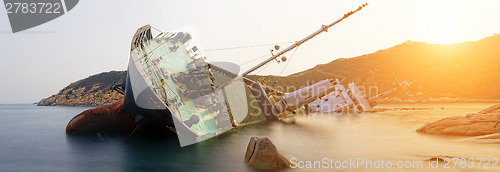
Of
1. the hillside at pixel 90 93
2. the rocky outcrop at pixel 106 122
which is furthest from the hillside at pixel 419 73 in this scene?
the rocky outcrop at pixel 106 122

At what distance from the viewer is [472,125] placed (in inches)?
603

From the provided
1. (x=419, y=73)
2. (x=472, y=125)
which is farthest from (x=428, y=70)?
(x=472, y=125)

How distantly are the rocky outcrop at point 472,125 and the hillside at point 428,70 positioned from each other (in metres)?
53.6

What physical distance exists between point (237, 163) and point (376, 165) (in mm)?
5845

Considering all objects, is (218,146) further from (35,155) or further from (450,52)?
(450,52)

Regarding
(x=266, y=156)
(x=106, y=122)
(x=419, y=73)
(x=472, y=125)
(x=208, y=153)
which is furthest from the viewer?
(x=419, y=73)

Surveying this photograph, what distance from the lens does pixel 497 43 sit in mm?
101688

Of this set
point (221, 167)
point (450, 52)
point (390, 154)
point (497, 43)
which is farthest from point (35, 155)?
point (497, 43)

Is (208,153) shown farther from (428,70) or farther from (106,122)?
(428,70)

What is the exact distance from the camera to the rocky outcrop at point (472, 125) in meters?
14.4

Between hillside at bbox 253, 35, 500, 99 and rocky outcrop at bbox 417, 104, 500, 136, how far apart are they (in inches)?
2109

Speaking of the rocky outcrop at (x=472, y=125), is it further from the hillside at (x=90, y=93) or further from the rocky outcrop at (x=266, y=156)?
the hillside at (x=90, y=93)

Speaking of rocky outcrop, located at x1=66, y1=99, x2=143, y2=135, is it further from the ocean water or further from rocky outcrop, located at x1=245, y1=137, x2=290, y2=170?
rocky outcrop, located at x1=245, y1=137, x2=290, y2=170

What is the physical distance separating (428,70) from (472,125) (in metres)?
85.4
